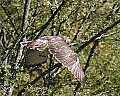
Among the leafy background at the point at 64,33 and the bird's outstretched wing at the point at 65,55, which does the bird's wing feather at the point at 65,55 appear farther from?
the leafy background at the point at 64,33

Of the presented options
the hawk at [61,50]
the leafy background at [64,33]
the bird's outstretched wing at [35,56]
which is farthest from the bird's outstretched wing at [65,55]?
the leafy background at [64,33]

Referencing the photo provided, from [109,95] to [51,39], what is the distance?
1.32 metres

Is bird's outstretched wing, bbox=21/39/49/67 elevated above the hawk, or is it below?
below

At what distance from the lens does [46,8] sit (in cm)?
442

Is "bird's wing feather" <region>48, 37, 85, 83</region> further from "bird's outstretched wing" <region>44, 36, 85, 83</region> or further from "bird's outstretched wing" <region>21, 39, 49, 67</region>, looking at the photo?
"bird's outstretched wing" <region>21, 39, 49, 67</region>

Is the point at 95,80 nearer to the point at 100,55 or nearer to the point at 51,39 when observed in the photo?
the point at 100,55

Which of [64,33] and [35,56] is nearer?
[35,56]

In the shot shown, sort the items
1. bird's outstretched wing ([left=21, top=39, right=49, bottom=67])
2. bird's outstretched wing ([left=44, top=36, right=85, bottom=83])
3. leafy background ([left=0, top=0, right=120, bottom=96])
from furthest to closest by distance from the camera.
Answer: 1. leafy background ([left=0, top=0, right=120, bottom=96])
2. bird's outstretched wing ([left=21, top=39, right=49, bottom=67])
3. bird's outstretched wing ([left=44, top=36, right=85, bottom=83])

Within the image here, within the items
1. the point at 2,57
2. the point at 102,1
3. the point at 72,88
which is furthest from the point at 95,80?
the point at 2,57

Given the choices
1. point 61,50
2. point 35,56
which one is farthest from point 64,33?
point 61,50


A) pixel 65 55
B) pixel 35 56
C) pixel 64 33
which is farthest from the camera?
pixel 64 33

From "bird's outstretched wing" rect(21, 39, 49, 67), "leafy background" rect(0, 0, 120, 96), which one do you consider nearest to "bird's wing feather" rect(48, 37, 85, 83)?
"bird's outstretched wing" rect(21, 39, 49, 67)

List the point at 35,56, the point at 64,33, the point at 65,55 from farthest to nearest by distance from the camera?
the point at 64,33, the point at 35,56, the point at 65,55

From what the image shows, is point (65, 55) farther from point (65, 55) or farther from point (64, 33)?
point (64, 33)
